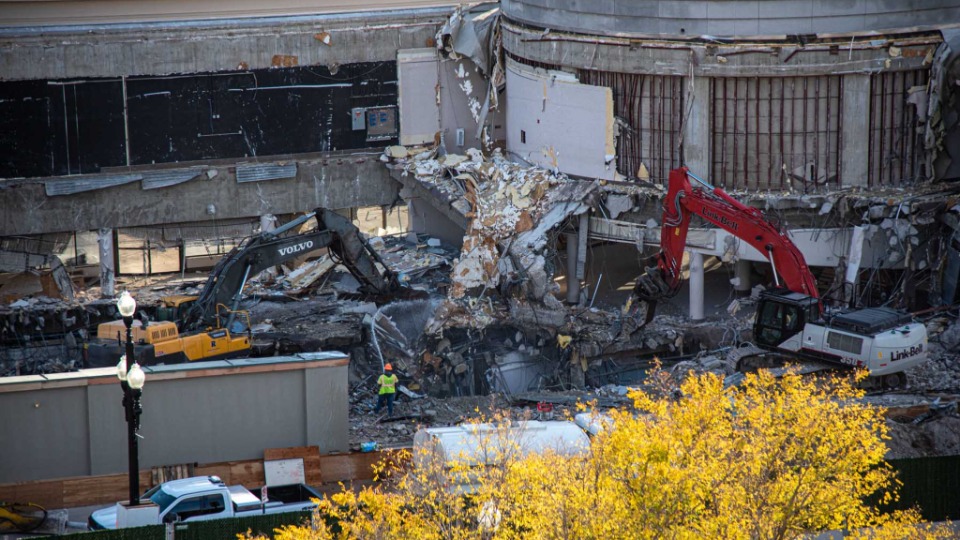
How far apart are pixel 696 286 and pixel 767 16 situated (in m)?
6.90

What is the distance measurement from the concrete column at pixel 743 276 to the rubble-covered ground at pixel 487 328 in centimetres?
110

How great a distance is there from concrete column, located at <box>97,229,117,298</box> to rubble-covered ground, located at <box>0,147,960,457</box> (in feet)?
1.58

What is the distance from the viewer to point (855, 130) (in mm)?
38750

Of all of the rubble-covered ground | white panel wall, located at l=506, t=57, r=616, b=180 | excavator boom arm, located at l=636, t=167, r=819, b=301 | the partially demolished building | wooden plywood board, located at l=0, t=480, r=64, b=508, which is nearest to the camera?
wooden plywood board, located at l=0, t=480, r=64, b=508

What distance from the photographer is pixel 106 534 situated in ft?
78.8

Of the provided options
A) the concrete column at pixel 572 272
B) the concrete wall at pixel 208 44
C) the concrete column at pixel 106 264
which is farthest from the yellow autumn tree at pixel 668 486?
Answer: the concrete wall at pixel 208 44

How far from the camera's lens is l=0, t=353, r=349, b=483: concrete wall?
29.0 meters

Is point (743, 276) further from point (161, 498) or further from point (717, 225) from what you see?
point (161, 498)

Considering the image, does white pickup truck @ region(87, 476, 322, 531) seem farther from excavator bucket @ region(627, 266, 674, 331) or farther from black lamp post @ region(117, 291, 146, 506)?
excavator bucket @ region(627, 266, 674, 331)

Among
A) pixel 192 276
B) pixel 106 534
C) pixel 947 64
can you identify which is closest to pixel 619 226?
pixel 947 64

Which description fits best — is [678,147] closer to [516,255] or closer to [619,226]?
[619,226]

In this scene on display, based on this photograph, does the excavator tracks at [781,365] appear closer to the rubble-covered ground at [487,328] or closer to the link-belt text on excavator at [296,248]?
the rubble-covered ground at [487,328]

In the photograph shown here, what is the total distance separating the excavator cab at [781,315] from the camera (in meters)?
32.8

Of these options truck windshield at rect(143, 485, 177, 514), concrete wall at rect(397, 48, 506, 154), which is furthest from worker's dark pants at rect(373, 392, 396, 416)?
concrete wall at rect(397, 48, 506, 154)
